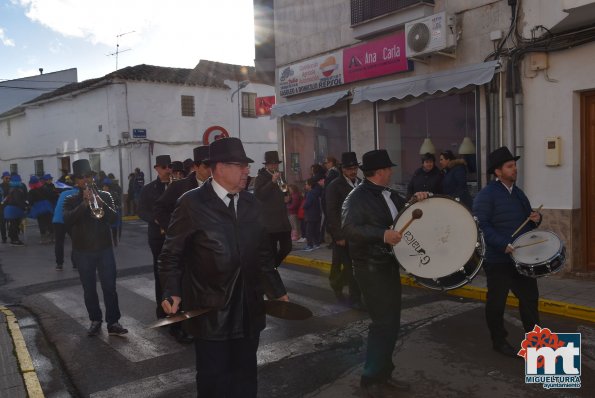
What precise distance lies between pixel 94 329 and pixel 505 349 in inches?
175

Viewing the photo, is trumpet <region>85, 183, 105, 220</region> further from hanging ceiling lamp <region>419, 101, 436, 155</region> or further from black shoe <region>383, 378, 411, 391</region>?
hanging ceiling lamp <region>419, 101, 436, 155</region>

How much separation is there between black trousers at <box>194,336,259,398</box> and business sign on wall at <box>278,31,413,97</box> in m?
8.35

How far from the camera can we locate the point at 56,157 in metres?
31.6

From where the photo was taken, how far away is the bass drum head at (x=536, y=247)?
4.63 meters

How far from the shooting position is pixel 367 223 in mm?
4234

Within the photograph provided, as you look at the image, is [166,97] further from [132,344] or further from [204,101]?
[132,344]

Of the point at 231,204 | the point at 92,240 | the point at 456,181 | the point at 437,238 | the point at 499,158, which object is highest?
the point at 499,158

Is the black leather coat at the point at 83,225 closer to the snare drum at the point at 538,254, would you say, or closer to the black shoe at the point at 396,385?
the black shoe at the point at 396,385

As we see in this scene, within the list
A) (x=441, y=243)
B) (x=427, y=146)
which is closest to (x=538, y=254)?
(x=441, y=243)

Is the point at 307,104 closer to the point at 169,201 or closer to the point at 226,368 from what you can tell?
the point at 169,201

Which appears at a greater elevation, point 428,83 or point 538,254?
point 428,83

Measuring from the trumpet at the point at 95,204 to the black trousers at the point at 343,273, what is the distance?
3.02 metres

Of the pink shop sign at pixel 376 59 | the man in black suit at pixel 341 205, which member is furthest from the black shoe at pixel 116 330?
the pink shop sign at pixel 376 59

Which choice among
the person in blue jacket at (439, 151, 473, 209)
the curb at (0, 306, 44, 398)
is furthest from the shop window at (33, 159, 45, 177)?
the person in blue jacket at (439, 151, 473, 209)
